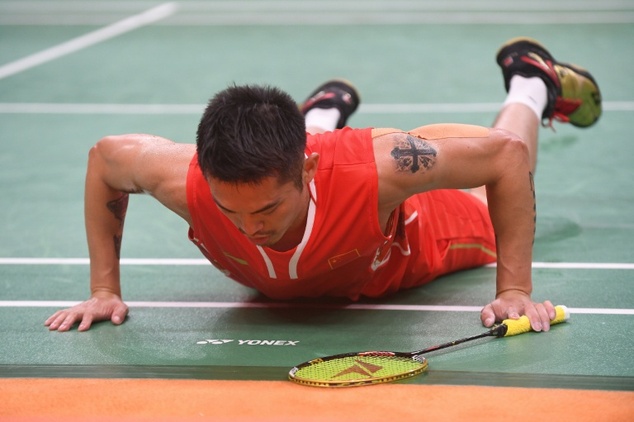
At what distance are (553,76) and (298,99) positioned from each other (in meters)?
2.89

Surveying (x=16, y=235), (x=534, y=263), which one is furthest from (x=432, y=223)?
(x=16, y=235)

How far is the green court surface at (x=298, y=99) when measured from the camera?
12.6 ft

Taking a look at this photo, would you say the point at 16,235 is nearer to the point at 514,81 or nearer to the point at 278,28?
the point at 514,81

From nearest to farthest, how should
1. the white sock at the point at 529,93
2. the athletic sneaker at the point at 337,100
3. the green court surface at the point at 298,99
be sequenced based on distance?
the green court surface at the point at 298,99 < the white sock at the point at 529,93 < the athletic sneaker at the point at 337,100

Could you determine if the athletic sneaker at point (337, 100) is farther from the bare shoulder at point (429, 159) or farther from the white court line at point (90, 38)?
the white court line at point (90, 38)

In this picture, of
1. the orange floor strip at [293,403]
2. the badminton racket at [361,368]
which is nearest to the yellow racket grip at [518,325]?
the badminton racket at [361,368]

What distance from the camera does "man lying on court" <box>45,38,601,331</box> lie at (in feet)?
11.1

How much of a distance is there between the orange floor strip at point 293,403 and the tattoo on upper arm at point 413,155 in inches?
30.6

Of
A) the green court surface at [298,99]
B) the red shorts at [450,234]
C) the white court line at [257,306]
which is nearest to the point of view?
the green court surface at [298,99]

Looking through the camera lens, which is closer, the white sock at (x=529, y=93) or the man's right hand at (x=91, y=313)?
the man's right hand at (x=91, y=313)

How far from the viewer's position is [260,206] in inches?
133

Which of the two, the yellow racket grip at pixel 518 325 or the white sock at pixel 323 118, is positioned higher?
the white sock at pixel 323 118

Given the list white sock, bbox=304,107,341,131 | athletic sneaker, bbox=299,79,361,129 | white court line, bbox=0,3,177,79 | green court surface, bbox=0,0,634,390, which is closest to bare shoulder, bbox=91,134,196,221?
green court surface, bbox=0,0,634,390

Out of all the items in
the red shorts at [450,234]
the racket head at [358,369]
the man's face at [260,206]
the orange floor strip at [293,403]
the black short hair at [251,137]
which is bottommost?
the orange floor strip at [293,403]
